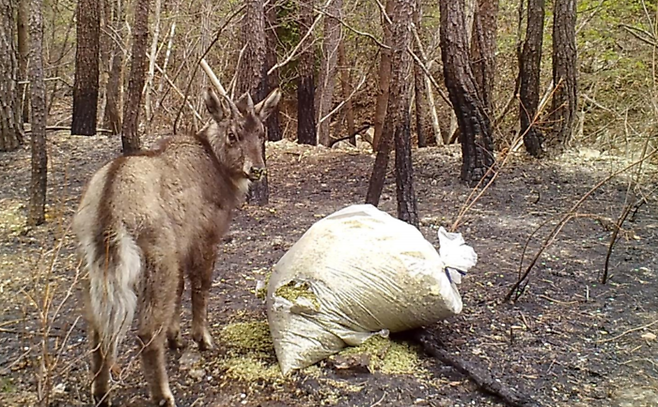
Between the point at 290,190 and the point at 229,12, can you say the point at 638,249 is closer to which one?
the point at 290,190

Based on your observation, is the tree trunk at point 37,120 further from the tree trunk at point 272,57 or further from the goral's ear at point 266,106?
the tree trunk at point 272,57

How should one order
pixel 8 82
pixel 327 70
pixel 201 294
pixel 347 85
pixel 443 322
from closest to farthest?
pixel 201 294 < pixel 443 322 < pixel 8 82 < pixel 327 70 < pixel 347 85

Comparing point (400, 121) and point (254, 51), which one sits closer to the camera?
point (400, 121)

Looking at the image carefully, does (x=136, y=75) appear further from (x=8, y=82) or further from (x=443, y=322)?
(x=443, y=322)

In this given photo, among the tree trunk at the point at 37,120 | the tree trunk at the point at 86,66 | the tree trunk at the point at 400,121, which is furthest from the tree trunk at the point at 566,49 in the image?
the tree trunk at the point at 86,66

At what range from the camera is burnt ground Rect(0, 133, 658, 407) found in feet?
11.0

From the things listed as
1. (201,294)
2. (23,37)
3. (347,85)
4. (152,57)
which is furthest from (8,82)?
(347,85)

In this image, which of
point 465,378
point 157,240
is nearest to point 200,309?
point 157,240

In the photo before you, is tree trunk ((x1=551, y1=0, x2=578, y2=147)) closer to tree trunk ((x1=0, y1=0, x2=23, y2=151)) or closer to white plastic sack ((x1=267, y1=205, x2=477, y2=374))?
white plastic sack ((x1=267, y1=205, x2=477, y2=374))

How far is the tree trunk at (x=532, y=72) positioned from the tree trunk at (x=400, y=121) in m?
3.42

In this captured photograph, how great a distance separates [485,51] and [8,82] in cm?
636

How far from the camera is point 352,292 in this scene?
370 centimetres

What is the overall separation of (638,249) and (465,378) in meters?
2.90

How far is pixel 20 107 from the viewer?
8.30m
